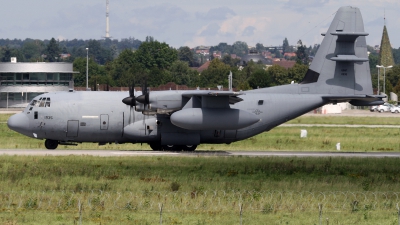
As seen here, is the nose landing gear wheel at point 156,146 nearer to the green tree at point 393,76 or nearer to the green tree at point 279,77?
the green tree at point 279,77

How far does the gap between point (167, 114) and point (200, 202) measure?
15.5 metres

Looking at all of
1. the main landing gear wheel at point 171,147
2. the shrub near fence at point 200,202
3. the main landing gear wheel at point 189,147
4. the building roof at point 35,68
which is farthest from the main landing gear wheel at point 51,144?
the building roof at point 35,68

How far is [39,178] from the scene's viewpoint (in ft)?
101

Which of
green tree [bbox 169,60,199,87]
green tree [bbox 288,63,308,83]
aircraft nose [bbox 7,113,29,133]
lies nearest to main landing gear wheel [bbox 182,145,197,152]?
aircraft nose [bbox 7,113,29,133]

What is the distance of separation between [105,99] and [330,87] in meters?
14.0

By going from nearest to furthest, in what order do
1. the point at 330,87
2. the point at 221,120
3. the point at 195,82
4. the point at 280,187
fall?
the point at 280,187
the point at 221,120
the point at 330,87
the point at 195,82

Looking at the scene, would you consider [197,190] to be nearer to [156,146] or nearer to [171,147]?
[171,147]

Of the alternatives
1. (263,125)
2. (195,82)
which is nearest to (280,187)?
(263,125)

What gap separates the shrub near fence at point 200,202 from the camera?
2381 cm

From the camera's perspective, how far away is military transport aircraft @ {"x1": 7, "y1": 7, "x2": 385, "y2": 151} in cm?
3966

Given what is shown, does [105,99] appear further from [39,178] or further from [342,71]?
[342,71]

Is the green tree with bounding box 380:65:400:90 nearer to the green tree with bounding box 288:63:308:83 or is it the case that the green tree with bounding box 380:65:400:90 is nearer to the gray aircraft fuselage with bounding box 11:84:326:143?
the green tree with bounding box 288:63:308:83

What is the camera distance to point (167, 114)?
40438 millimetres

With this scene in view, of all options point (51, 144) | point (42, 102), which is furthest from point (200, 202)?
point (51, 144)
